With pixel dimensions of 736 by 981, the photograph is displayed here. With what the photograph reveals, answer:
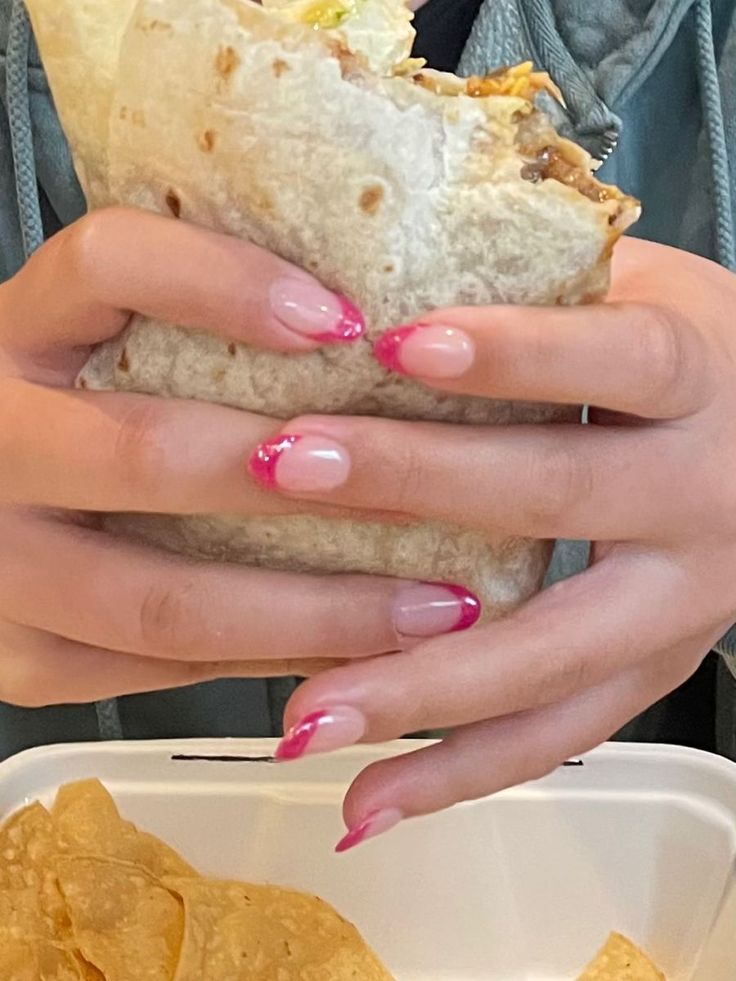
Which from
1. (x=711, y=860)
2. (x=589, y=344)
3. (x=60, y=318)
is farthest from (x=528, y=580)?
(x=711, y=860)

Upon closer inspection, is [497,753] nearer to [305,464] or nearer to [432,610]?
[432,610]

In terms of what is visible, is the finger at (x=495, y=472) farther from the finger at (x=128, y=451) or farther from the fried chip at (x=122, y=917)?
the fried chip at (x=122, y=917)

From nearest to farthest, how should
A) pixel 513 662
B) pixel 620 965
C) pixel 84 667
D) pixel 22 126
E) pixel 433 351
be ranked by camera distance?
1. pixel 433 351
2. pixel 513 662
3. pixel 84 667
4. pixel 22 126
5. pixel 620 965

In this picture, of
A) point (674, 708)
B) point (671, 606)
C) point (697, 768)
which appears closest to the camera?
point (671, 606)

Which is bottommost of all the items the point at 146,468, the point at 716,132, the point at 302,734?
the point at 302,734

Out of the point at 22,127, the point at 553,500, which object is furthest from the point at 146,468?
the point at 22,127

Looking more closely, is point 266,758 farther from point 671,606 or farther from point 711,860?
point 671,606
